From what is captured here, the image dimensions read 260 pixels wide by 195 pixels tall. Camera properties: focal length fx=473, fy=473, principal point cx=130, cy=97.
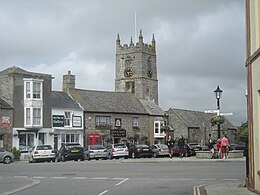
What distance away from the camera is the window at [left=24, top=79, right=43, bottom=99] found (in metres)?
51.6

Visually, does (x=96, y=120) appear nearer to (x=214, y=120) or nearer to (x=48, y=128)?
(x=48, y=128)

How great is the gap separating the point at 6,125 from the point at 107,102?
702 inches

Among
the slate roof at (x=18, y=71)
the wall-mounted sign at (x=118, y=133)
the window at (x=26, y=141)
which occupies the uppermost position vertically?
the slate roof at (x=18, y=71)

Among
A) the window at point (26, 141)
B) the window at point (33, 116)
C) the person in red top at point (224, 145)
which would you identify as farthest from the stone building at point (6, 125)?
the person in red top at point (224, 145)

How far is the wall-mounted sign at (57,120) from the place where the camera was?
5397 centimetres

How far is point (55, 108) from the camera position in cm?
5456

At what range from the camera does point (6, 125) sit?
48375mm

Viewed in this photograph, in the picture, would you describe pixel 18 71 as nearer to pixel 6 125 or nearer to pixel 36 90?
pixel 36 90

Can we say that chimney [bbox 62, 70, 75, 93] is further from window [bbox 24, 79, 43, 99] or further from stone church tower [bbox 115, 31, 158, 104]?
stone church tower [bbox 115, 31, 158, 104]

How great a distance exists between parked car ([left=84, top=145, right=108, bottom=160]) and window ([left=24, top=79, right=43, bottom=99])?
1290cm

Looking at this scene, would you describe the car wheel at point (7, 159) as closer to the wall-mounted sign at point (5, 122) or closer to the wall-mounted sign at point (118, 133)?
the wall-mounted sign at point (5, 122)

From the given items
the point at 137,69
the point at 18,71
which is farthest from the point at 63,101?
the point at 137,69

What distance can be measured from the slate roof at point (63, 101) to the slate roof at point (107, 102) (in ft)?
3.09

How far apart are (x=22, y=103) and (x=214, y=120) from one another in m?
24.9
